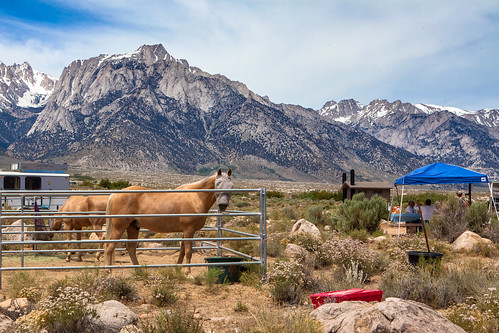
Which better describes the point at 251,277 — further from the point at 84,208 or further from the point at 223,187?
the point at 84,208

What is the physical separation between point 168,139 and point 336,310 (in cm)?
18142

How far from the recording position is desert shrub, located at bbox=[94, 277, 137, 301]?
22.0 ft

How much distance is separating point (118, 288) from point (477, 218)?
1392cm

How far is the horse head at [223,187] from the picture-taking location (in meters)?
8.45

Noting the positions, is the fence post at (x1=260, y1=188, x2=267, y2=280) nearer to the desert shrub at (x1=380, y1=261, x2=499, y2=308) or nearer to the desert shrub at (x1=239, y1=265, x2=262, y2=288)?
the desert shrub at (x1=239, y1=265, x2=262, y2=288)

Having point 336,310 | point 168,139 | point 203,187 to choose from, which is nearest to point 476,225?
point 203,187

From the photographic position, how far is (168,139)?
183 metres

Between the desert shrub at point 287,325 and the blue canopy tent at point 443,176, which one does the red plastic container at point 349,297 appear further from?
the blue canopy tent at point 443,176

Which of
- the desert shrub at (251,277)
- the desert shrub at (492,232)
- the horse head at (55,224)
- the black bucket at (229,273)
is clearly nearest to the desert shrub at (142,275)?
the black bucket at (229,273)

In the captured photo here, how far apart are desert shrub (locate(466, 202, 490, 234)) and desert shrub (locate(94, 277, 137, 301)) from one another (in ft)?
42.9

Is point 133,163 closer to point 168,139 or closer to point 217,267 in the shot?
point 168,139

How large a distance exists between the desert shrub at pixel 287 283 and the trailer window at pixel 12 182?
21.1 metres

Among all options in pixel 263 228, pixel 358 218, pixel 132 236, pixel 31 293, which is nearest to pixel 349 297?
pixel 263 228

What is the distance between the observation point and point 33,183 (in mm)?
25266
